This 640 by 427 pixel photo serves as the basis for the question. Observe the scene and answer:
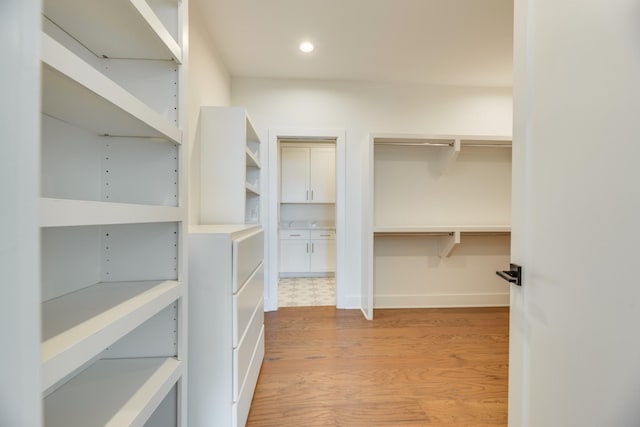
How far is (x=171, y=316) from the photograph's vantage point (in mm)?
958

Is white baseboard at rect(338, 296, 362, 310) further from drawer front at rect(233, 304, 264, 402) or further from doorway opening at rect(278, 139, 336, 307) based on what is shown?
drawer front at rect(233, 304, 264, 402)

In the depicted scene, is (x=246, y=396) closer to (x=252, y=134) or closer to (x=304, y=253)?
(x=252, y=134)

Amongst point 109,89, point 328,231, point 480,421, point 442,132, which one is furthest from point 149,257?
point 328,231

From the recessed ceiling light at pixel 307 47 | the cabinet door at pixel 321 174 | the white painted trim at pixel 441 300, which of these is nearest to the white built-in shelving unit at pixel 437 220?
the white painted trim at pixel 441 300

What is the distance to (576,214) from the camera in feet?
2.32

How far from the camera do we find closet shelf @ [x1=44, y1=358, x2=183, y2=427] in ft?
2.25

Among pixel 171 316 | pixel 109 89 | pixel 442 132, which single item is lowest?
pixel 171 316

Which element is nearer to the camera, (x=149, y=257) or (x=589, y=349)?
(x=589, y=349)

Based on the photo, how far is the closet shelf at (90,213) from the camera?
45cm

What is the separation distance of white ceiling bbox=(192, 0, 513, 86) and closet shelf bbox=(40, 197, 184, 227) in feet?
5.97

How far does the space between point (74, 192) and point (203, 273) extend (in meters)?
0.53

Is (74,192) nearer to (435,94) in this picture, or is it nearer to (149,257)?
(149,257)

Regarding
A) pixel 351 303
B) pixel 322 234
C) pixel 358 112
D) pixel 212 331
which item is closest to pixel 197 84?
pixel 212 331

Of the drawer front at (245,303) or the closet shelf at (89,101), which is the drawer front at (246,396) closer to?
the drawer front at (245,303)
